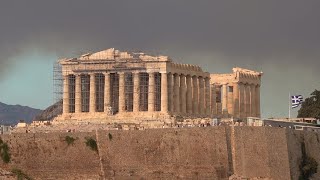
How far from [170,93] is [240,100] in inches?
596

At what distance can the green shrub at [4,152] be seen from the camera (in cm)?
9269

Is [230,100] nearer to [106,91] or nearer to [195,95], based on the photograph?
[195,95]

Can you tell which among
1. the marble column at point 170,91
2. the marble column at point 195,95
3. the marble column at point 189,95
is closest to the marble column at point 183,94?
the marble column at point 189,95

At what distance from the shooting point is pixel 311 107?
136m

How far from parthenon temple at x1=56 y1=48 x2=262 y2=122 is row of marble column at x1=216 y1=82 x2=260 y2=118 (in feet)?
18.3

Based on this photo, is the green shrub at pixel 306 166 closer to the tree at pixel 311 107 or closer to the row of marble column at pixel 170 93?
the row of marble column at pixel 170 93

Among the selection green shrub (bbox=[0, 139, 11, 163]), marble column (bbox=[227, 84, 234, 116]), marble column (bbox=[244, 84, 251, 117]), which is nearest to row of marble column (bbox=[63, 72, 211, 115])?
marble column (bbox=[227, 84, 234, 116])

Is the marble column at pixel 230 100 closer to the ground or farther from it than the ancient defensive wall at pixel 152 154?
farther from it

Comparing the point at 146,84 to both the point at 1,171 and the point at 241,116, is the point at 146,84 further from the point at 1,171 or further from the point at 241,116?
the point at 1,171

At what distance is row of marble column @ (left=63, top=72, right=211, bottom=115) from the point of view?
123 metres

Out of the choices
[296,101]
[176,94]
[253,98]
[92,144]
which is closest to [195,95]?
[176,94]

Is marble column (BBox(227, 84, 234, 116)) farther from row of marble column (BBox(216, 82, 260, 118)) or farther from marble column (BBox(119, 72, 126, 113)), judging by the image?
marble column (BBox(119, 72, 126, 113))

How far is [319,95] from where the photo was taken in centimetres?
13725

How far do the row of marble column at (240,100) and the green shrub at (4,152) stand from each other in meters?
44.2
